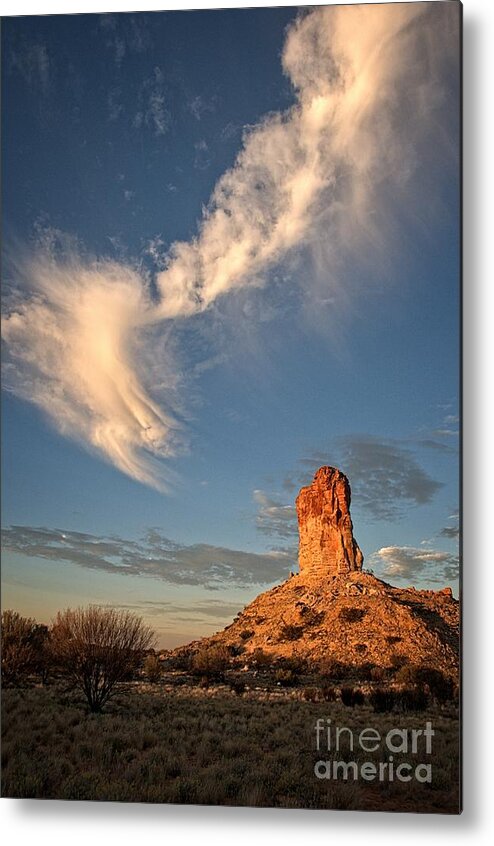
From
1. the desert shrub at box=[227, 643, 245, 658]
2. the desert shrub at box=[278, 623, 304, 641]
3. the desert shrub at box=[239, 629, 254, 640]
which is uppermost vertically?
the desert shrub at box=[278, 623, 304, 641]

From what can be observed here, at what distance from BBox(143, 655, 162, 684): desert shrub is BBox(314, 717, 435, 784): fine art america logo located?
5.64ft

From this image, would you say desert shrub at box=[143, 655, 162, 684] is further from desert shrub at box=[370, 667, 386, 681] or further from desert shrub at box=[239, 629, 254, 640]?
desert shrub at box=[370, 667, 386, 681]

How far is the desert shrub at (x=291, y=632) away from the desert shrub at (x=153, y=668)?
1217 millimetres

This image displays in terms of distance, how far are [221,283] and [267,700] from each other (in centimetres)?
387

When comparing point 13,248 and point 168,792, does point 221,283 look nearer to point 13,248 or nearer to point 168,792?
point 13,248

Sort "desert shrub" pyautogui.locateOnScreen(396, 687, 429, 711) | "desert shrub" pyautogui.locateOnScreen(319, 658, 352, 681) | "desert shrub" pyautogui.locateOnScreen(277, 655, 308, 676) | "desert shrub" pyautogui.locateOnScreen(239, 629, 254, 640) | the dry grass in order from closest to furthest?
1. the dry grass
2. "desert shrub" pyautogui.locateOnScreen(396, 687, 429, 711)
3. "desert shrub" pyautogui.locateOnScreen(319, 658, 352, 681)
4. "desert shrub" pyautogui.locateOnScreen(277, 655, 308, 676)
5. "desert shrub" pyautogui.locateOnScreen(239, 629, 254, 640)

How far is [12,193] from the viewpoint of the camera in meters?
8.55

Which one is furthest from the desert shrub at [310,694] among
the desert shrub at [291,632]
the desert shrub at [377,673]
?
the desert shrub at [291,632]

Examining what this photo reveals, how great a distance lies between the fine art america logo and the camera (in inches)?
292

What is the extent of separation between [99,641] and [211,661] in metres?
1.08

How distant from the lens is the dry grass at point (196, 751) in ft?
24.3

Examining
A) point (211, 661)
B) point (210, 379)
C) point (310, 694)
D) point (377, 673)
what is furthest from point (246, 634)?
point (210, 379)

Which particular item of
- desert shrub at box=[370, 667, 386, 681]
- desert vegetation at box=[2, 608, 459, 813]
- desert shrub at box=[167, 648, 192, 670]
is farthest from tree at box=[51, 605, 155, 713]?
desert shrub at box=[370, 667, 386, 681]

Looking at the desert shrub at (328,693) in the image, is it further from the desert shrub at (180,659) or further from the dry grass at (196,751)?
the desert shrub at (180,659)
